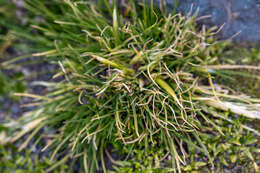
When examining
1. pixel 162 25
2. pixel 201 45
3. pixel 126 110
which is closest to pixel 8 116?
pixel 126 110

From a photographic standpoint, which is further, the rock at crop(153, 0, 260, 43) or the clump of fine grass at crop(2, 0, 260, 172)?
the rock at crop(153, 0, 260, 43)

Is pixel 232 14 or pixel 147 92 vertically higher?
pixel 232 14

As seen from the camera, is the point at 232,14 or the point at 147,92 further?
the point at 232,14

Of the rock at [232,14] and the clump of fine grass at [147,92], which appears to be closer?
the clump of fine grass at [147,92]
